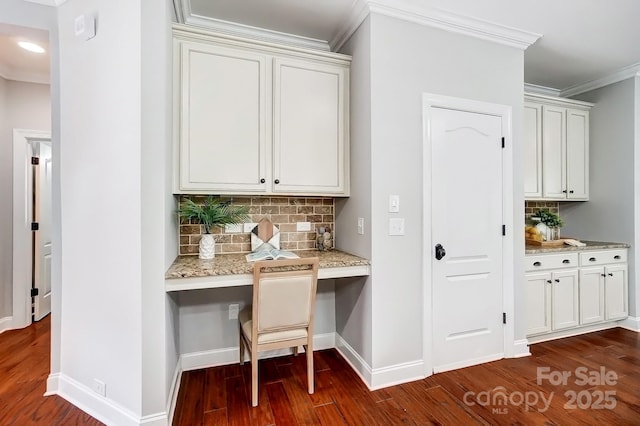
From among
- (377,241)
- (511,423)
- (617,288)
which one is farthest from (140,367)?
(617,288)

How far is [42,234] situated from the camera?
134 inches

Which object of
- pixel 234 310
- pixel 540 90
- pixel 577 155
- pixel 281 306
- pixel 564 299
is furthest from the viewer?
pixel 540 90

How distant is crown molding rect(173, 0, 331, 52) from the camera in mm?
2281

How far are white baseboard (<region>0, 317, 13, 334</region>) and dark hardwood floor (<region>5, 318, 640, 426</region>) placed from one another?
20.8 inches

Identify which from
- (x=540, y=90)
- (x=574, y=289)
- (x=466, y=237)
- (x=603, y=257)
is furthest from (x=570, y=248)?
(x=540, y=90)

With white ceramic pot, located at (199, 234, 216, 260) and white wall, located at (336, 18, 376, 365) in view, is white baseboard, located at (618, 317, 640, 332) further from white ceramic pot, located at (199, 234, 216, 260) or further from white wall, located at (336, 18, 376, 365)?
white ceramic pot, located at (199, 234, 216, 260)

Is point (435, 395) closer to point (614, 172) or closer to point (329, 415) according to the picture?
point (329, 415)

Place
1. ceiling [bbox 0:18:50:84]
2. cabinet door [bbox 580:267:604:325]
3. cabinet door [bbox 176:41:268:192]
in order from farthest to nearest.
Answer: cabinet door [bbox 580:267:604:325] → ceiling [bbox 0:18:50:84] → cabinet door [bbox 176:41:268:192]

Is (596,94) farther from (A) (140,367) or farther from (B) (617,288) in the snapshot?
(A) (140,367)

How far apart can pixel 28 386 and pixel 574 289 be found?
4809mm

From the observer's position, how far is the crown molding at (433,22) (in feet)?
7.07

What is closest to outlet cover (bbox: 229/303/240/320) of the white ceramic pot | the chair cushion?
the chair cushion

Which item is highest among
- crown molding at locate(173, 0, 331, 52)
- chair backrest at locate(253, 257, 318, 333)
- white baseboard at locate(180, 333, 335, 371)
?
crown molding at locate(173, 0, 331, 52)

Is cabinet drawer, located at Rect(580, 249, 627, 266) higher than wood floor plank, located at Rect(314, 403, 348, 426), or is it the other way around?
cabinet drawer, located at Rect(580, 249, 627, 266)
